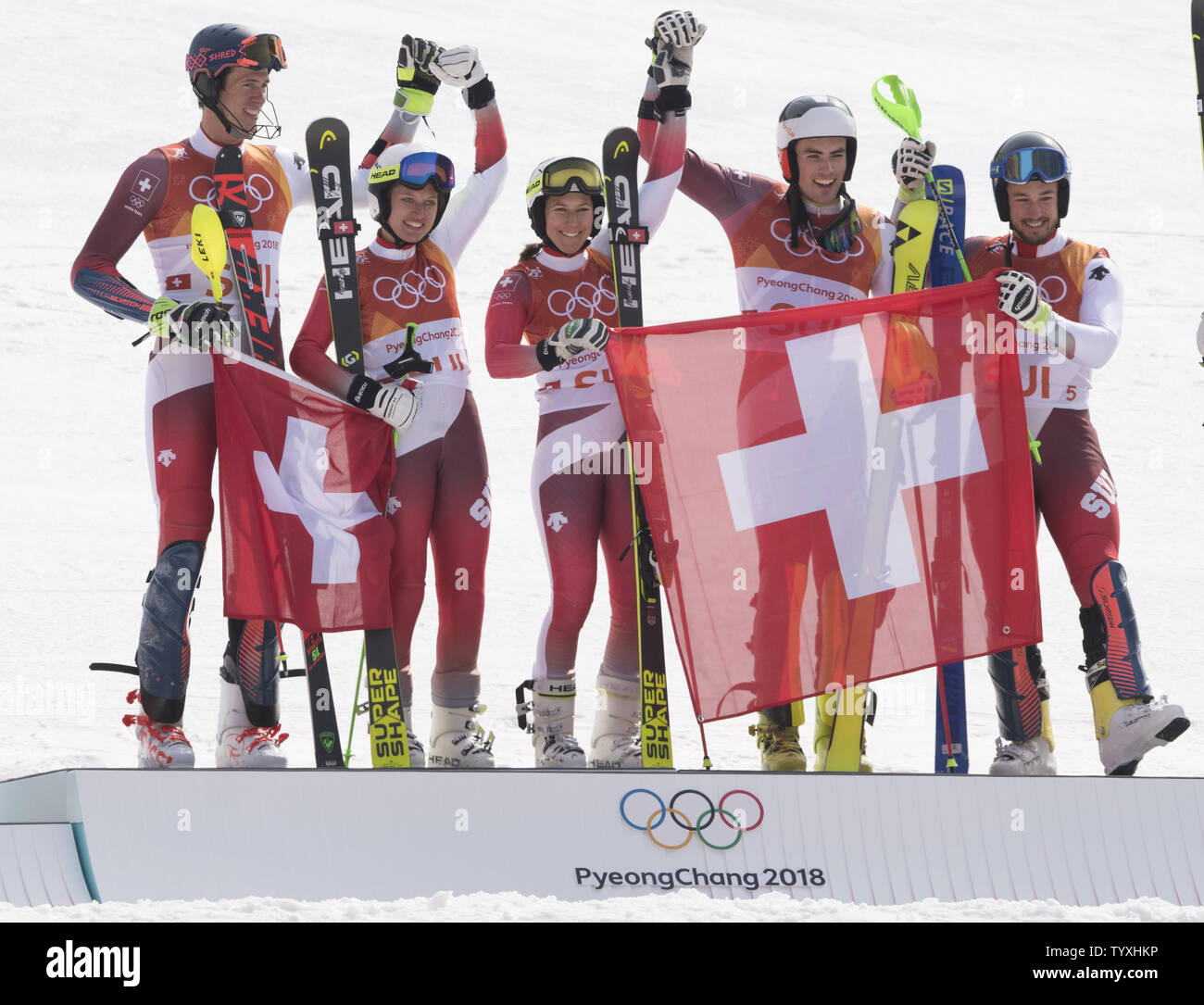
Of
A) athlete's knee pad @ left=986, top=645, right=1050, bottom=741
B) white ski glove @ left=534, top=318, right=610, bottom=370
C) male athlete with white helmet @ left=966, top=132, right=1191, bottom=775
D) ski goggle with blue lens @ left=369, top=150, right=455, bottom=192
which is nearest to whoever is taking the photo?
white ski glove @ left=534, top=318, right=610, bottom=370

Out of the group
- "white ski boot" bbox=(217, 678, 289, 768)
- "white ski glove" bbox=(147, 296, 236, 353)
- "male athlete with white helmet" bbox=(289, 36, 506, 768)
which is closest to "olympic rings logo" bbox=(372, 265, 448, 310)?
"male athlete with white helmet" bbox=(289, 36, 506, 768)

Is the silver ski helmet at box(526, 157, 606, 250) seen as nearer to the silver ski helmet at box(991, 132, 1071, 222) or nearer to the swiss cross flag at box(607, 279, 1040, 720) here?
the swiss cross flag at box(607, 279, 1040, 720)

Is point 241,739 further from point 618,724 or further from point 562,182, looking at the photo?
point 562,182

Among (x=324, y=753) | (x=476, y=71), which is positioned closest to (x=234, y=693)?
(x=324, y=753)

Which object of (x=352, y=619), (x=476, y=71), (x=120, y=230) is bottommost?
(x=352, y=619)

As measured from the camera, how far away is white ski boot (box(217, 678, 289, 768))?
6297 mm

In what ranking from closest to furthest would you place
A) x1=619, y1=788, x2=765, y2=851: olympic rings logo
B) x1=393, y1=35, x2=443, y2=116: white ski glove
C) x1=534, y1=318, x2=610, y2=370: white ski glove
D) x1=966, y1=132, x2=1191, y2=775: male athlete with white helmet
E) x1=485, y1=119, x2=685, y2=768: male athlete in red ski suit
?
1. x1=619, y1=788, x2=765, y2=851: olympic rings logo
2. x1=534, y1=318, x2=610, y2=370: white ski glove
3. x1=966, y1=132, x2=1191, y2=775: male athlete with white helmet
4. x1=485, y1=119, x2=685, y2=768: male athlete in red ski suit
5. x1=393, y1=35, x2=443, y2=116: white ski glove

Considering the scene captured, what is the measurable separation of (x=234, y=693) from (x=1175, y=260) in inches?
994

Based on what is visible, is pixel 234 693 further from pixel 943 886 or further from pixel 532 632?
pixel 532 632

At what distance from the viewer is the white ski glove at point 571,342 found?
6.07 m

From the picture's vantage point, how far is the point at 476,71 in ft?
21.5

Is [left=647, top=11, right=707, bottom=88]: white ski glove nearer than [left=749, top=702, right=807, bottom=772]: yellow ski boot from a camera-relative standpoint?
Yes

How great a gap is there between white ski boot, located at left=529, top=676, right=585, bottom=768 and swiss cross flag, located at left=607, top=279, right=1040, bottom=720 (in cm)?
56

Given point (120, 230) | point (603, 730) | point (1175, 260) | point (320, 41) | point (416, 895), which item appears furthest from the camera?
point (320, 41)
